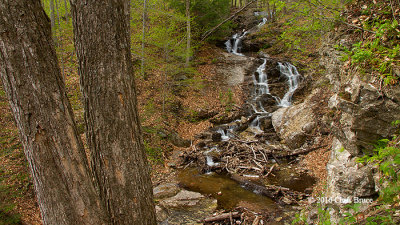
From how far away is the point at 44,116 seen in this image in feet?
6.17

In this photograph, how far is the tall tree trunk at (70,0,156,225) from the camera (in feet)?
6.61

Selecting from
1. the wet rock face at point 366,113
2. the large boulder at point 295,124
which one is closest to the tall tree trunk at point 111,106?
the wet rock face at point 366,113

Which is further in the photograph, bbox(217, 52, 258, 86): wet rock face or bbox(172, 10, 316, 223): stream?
bbox(217, 52, 258, 86): wet rock face

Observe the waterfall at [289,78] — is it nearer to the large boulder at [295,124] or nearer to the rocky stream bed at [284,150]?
the rocky stream bed at [284,150]

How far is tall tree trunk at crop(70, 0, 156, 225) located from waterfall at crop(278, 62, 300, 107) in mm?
12586

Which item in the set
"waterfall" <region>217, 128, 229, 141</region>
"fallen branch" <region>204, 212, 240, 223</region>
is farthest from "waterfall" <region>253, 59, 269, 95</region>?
"fallen branch" <region>204, 212, 240, 223</region>

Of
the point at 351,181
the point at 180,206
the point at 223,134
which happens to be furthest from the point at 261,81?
the point at 351,181

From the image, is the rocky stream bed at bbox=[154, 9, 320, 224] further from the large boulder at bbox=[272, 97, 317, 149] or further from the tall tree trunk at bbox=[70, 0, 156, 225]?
the tall tree trunk at bbox=[70, 0, 156, 225]

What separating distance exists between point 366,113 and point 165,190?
587 centimetres

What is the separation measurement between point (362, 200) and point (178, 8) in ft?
50.6

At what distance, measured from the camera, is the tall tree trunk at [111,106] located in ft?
6.61

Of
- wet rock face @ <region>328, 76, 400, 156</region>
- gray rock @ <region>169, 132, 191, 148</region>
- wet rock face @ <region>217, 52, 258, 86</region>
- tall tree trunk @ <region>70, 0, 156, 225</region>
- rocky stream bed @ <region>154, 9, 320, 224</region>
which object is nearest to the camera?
tall tree trunk @ <region>70, 0, 156, 225</region>

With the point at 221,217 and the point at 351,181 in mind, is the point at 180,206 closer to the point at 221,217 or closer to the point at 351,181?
the point at 221,217

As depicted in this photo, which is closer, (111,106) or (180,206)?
(111,106)
